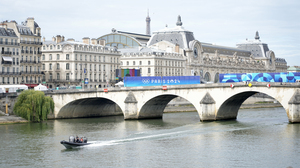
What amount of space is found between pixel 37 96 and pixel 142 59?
62.6 meters

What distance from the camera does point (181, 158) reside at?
52625 mm

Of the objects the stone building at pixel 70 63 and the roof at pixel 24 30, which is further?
the stone building at pixel 70 63

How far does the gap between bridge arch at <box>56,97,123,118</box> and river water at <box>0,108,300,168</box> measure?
1089 centimetres

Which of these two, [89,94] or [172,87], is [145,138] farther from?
[89,94]

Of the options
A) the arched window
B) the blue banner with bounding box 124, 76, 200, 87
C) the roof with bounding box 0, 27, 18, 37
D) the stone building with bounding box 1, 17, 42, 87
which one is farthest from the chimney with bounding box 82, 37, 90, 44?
the arched window

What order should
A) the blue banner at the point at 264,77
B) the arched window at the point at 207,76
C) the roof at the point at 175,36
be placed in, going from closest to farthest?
1. the blue banner at the point at 264,77
2. the roof at the point at 175,36
3. the arched window at the point at 207,76

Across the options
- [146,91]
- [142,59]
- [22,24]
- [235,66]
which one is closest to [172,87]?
[146,91]

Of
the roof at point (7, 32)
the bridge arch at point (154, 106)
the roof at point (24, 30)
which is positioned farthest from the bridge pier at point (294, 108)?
the roof at point (24, 30)

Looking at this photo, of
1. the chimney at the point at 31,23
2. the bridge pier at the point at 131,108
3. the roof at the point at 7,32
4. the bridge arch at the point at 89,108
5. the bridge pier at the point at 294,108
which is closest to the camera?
the bridge pier at the point at 294,108

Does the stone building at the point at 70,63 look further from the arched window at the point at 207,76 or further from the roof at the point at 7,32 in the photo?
the arched window at the point at 207,76

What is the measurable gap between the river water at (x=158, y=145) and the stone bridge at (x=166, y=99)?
282 centimetres

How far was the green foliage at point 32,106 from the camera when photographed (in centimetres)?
8350

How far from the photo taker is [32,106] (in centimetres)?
8438

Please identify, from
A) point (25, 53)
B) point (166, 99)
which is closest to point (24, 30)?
point (25, 53)
